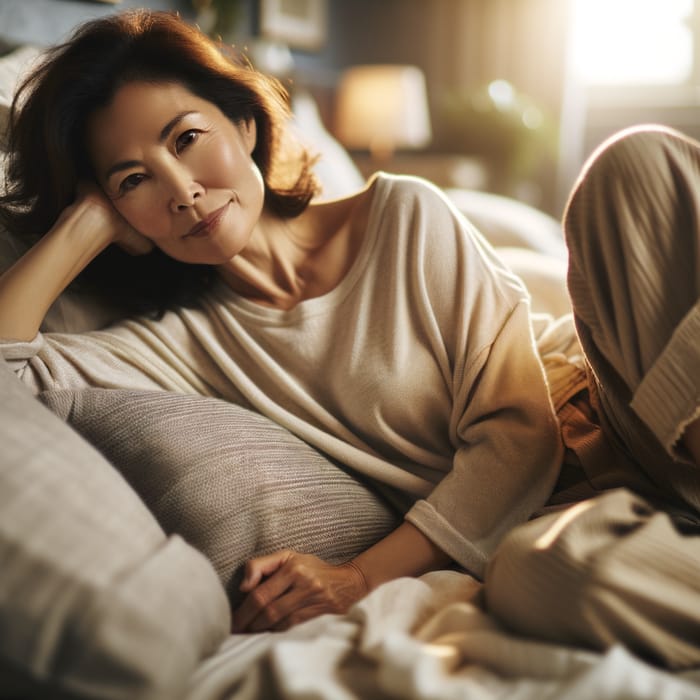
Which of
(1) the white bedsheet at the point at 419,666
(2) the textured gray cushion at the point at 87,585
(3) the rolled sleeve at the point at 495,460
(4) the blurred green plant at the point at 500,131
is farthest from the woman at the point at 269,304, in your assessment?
(4) the blurred green plant at the point at 500,131

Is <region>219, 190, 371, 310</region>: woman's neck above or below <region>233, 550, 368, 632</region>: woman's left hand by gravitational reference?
above

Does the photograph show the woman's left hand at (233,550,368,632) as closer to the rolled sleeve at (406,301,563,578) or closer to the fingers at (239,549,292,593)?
the fingers at (239,549,292,593)

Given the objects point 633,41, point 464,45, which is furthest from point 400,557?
point 633,41

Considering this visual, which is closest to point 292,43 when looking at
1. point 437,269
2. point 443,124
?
point 443,124

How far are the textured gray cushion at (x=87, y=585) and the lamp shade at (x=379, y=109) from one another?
3321mm

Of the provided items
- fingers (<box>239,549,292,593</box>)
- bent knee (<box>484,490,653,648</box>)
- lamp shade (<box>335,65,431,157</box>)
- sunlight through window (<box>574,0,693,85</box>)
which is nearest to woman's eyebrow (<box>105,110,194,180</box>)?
fingers (<box>239,549,292,593</box>)

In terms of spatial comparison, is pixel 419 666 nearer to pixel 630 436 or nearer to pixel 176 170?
pixel 630 436

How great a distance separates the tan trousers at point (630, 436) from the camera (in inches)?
24.8

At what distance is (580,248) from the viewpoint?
0.84 meters

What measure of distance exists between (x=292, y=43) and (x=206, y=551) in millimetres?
3471

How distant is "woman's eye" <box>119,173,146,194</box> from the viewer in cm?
110

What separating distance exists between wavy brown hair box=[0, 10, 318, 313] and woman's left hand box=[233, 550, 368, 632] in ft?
1.79

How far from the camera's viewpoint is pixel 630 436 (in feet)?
3.01

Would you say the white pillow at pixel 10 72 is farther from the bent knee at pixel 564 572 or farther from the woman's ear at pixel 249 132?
the bent knee at pixel 564 572
